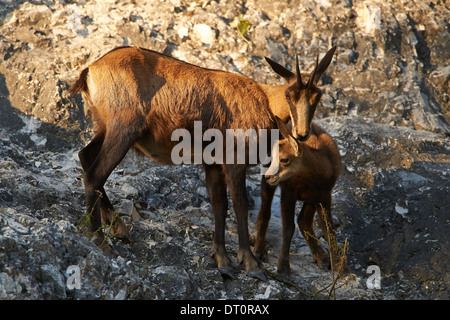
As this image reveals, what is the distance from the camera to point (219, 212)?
6.84m

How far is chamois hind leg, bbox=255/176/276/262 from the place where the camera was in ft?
23.8

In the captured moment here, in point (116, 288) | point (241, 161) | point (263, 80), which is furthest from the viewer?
point (263, 80)

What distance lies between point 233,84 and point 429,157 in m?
3.86

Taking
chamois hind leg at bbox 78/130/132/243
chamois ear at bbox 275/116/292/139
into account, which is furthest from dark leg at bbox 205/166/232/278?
chamois hind leg at bbox 78/130/132/243

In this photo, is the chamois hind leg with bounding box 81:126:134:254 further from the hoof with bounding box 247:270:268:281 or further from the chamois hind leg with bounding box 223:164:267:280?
the hoof with bounding box 247:270:268:281

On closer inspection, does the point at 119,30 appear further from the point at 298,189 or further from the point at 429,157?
the point at 429,157

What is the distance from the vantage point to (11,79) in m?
9.08

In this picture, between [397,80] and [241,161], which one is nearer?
[241,161]

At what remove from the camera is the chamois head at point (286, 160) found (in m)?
7.28

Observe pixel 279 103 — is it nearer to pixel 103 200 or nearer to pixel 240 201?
pixel 240 201

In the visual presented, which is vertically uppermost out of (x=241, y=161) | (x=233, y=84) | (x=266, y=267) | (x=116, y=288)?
(x=233, y=84)

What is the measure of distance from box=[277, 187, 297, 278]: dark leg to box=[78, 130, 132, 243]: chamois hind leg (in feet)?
5.80

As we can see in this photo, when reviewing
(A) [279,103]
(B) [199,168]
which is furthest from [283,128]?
(B) [199,168]
